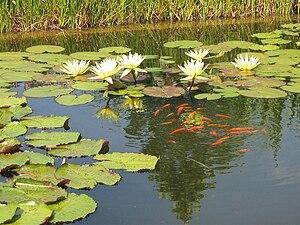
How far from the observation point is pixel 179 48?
4.90 meters

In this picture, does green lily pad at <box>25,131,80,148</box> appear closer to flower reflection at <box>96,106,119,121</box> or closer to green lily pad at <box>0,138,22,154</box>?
green lily pad at <box>0,138,22,154</box>

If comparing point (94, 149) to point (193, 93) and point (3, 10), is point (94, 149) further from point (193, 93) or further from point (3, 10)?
point (3, 10)

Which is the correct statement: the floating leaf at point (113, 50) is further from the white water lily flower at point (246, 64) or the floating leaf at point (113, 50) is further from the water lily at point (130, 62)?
the white water lily flower at point (246, 64)

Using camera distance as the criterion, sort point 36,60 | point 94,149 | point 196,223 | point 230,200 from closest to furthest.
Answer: point 196,223, point 230,200, point 94,149, point 36,60

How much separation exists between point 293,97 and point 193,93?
23.4 inches

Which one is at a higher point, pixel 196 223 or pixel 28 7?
pixel 28 7

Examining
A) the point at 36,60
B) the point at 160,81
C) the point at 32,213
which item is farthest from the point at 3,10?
the point at 32,213

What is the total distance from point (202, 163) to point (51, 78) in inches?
64.6

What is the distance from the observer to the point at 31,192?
222 centimetres

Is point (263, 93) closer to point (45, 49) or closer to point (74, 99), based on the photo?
A: point (74, 99)

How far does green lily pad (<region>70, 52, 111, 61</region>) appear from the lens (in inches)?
174

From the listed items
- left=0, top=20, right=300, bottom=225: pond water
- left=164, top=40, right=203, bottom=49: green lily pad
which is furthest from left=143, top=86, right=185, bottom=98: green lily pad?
left=164, top=40, right=203, bottom=49: green lily pad

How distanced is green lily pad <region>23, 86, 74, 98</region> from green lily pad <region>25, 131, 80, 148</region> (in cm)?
72

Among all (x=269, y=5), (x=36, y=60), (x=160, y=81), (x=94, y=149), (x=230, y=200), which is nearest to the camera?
(x=230, y=200)
